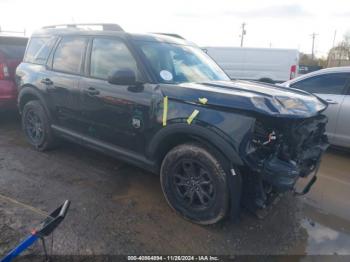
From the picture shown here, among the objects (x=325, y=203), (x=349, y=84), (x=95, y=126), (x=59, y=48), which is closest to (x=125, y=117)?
(x=95, y=126)

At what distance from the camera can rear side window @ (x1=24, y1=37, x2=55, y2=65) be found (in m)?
4.75

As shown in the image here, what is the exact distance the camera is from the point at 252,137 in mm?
2705

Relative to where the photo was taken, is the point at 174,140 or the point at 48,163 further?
the point at 48,163

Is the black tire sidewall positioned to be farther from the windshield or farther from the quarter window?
the windshield

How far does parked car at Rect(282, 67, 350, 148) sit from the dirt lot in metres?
0.80

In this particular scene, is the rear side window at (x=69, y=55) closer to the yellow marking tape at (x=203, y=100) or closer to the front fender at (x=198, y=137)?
the front fender at (x=198, y=137)

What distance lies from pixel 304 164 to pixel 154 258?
1810 millimetres

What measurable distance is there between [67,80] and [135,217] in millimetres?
2154

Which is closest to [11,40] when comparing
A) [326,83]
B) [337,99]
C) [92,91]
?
[92,91]

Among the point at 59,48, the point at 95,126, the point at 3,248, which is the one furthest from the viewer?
the point at 59,48

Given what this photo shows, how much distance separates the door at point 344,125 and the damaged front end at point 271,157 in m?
2.44

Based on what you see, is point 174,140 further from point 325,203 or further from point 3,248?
point 325,203

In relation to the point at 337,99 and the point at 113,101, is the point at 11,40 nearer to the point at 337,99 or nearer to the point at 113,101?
the point at 113,101

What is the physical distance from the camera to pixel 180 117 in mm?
3051
